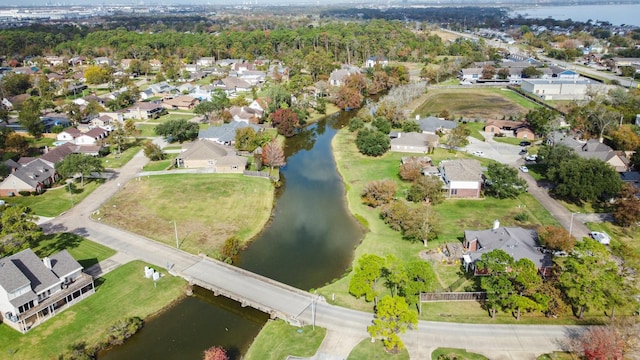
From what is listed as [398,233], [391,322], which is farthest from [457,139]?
[391,322]

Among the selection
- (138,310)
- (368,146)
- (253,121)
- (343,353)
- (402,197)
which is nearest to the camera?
(343,353)

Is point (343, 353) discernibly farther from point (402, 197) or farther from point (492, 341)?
point (402, 197)

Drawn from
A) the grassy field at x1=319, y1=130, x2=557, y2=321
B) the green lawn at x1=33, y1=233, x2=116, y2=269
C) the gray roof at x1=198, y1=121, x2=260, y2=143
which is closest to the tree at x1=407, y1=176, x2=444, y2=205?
the grassy field at x1=319, y1=130, x2=557, y2=321

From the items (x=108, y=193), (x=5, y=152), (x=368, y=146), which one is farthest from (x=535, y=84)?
(x=5, y=152)

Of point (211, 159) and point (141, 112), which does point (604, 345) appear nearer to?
point (211, 159)

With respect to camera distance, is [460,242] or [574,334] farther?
[460,242]

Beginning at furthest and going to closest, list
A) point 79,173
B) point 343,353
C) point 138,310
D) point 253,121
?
point 253,121, point 79,173, point 138,310, point 343,353

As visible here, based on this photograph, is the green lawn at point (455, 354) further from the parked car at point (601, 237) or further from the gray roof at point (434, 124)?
the gray roof at point (434, 124)
